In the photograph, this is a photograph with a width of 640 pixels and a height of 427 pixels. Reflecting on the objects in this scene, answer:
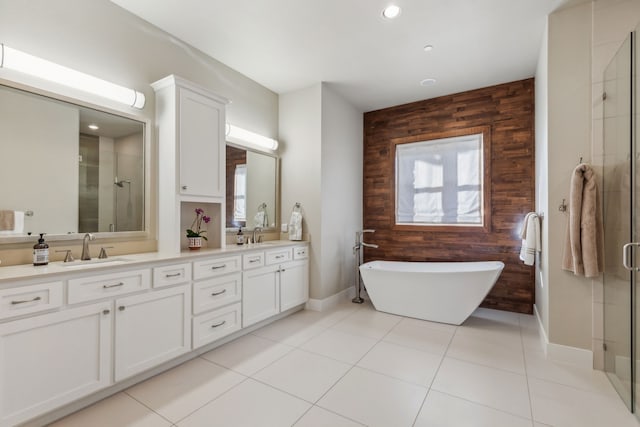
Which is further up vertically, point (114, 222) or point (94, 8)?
point (94, 8)

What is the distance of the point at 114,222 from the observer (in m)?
2.36

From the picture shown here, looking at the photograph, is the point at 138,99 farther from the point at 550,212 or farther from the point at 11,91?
the point at 550,212

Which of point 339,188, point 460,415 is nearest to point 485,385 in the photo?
point 460,415

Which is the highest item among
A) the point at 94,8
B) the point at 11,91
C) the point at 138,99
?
the point at 94,8

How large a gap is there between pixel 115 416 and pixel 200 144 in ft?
6.86

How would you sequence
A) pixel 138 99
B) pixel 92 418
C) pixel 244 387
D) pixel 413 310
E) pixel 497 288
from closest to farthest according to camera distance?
pixel 92 418, pixel 244 387, pixel 138 99, pixel 413 310, pixel 497 288

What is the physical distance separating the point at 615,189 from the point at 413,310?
2.14 m

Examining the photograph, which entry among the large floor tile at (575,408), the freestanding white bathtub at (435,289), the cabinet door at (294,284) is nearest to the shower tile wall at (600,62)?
the large floor tile at (575,408)

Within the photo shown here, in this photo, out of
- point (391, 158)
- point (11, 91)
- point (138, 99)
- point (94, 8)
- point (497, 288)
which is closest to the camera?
point (11, 91)

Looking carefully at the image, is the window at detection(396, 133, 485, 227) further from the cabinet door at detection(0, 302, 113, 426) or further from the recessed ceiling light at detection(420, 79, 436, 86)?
the cabinet door at detection(0, 302, 113, 426)

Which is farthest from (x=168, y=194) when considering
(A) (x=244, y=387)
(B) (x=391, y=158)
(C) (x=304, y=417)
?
(B) (x=391, y=158)

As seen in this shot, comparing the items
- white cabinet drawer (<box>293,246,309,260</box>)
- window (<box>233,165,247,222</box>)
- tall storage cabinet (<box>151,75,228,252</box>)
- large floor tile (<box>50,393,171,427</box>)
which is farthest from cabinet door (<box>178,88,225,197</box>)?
large floor tile (<box>50,393,171,427</box>)

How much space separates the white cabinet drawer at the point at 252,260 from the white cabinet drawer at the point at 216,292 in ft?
0.38

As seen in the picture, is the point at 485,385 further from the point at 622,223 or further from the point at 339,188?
the point at 339,188
